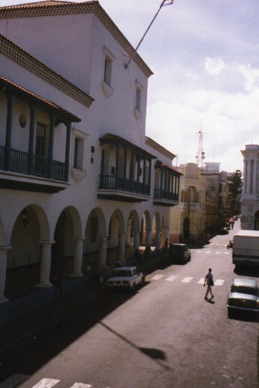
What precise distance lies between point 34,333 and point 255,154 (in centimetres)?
6045

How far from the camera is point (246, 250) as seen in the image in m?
35.1

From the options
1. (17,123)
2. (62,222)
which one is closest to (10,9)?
(17,123)

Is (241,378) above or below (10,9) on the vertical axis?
below

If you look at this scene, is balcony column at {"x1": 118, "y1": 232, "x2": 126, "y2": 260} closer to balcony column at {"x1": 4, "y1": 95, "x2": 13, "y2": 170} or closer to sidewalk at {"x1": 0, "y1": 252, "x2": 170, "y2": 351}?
sidewalk at {"x1": 0, "y1": 252, "x2": 170, "y2": 351}

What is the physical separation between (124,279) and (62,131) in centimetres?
921

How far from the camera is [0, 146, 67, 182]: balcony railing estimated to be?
16.8 m

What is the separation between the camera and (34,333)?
17.0 metres

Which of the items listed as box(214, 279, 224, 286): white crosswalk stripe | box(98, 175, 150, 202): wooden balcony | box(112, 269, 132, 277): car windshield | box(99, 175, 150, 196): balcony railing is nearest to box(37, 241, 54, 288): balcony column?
box(112, 269, 132, 277): car windshield

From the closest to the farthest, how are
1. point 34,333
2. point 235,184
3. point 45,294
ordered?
point 34,333 < point 45,294 < point 235,184

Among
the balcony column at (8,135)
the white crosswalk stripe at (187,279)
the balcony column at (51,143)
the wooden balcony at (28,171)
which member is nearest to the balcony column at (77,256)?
the wooden balcony at (28,171)

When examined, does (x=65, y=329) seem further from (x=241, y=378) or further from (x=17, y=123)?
(x=17, y=123)

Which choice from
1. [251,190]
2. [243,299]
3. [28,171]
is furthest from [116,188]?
[251,190]

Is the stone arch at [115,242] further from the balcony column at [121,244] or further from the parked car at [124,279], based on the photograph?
the parked car at [124,279]

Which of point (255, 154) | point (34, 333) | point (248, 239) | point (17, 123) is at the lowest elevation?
point (34, 333)
